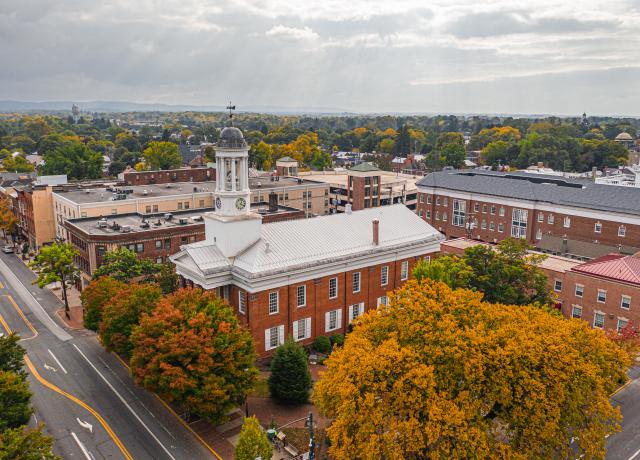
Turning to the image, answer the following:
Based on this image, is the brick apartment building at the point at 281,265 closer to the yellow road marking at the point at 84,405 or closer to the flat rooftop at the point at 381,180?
the yellow road marking at the point at 84,405

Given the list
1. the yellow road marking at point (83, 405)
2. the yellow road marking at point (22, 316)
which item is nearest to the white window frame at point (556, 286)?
the yellow road marking at point (83, 405)

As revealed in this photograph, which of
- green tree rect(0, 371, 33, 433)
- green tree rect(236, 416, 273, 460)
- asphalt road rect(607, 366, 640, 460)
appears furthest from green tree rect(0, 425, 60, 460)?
asphalt road rect(607, 366, 640, 460)

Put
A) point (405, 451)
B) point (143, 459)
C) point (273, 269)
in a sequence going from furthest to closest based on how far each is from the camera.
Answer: point (273, 269) < point (143, 459) < point (405, 451)

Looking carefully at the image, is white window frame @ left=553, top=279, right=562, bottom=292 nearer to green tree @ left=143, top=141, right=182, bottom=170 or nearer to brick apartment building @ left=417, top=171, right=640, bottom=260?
brick apartment building @ left=417, top=171, right=640, bottom=260

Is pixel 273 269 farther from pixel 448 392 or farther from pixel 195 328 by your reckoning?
pixel 448 392

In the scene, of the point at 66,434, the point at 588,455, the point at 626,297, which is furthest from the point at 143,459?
the point at 626,297

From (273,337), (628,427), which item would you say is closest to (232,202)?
(273,337)
